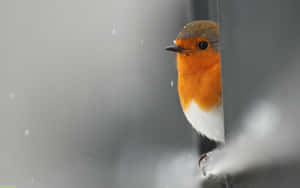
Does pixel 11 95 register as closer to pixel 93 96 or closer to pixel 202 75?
pixel 93 96

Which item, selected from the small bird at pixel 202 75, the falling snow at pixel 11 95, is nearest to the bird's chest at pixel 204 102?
the small bird at pixel 202 75

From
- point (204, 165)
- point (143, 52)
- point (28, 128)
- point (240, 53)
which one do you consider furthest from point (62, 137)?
point (240, 53)

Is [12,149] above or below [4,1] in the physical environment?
below

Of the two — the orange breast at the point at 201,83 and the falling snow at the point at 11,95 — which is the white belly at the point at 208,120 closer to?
the orange breast at the point at 201,83

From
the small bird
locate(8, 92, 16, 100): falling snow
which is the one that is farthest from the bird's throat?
locate(8, 92, 16, 100): falling snow

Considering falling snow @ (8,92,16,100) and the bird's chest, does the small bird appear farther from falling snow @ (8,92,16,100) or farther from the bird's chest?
falling snow @ (8,92,16,100)

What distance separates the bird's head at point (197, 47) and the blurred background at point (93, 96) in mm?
27

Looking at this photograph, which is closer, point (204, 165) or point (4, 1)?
point (204, 165)

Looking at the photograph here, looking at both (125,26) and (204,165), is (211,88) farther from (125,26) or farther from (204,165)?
(125,26)

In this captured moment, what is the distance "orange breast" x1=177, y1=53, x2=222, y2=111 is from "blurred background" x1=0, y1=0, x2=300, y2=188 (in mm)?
75

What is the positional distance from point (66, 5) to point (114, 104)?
0.21 meters

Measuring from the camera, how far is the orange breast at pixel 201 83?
57cm

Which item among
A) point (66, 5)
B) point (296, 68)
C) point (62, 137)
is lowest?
point (62, 137)

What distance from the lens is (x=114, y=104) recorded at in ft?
2.65
